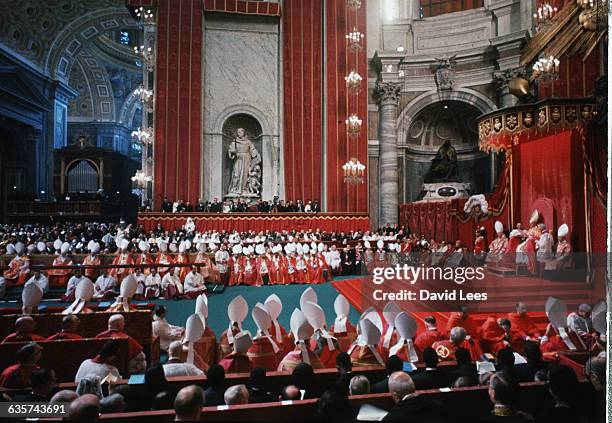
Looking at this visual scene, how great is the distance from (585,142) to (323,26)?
13.9 meters

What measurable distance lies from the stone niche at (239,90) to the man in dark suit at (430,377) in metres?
16.6

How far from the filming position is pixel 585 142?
9242mm

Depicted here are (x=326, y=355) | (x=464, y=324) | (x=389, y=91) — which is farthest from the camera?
(x=389, y=91)

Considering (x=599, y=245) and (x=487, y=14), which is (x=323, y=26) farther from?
(x=599, y=245)

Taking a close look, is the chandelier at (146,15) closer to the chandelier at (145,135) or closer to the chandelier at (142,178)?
the chandelier at (145,135)

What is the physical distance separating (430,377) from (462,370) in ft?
1.20

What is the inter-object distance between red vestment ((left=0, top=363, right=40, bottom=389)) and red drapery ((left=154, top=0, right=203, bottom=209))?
15.7 m

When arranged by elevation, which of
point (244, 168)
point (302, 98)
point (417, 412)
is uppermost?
point (302, 98)

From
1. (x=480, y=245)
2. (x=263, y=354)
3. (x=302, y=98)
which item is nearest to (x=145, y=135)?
(x=302, y=98)

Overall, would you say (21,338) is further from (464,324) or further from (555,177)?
(555,177)

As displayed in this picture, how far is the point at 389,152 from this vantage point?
61.6 feet

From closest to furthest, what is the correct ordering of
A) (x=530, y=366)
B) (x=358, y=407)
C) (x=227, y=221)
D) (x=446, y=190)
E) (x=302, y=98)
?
(x=358, y=407)
(x=530, y=366)
(x=227, y=221)
(x=446, y=190)
(x=302, y=98)

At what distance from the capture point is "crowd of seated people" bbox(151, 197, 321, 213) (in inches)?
688

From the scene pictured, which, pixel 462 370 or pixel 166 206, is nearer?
pixel 462 370
